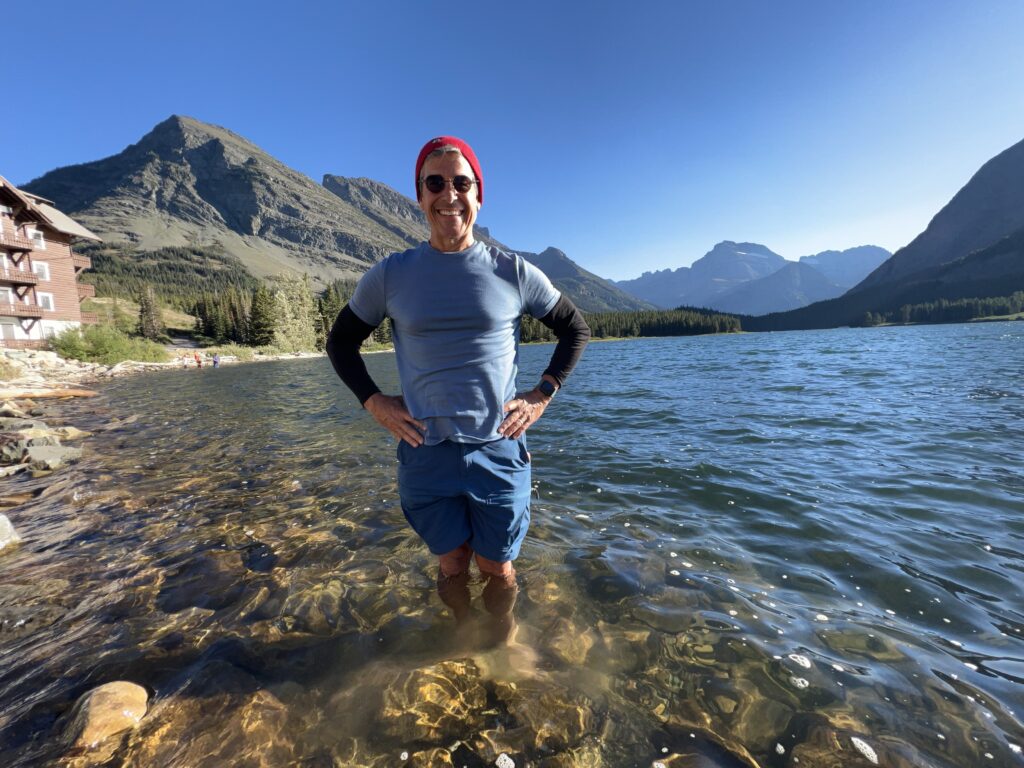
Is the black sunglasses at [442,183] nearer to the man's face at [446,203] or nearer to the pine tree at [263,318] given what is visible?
the man's face at [446,203]

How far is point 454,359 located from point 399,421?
0.65 metres

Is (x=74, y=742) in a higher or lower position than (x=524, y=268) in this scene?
lower

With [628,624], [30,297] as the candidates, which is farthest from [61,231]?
[628,624]

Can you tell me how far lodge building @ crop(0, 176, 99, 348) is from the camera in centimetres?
4094

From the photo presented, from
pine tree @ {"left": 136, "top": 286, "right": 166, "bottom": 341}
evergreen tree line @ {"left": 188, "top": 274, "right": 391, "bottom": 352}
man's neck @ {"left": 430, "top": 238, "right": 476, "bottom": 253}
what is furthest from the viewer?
pine tree @ {"left": 136, "top": 286, "right": 166, "bottom": 341}

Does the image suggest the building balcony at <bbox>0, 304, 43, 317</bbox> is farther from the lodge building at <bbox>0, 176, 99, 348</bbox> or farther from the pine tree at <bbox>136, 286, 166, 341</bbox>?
the pine tree at <bbox>136, 286, 166, 341</bbox>

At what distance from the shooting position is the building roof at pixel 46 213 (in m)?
41.0

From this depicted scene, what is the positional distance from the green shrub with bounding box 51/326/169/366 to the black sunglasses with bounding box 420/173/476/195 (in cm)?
6408

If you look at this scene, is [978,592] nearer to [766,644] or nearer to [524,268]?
[766,644]

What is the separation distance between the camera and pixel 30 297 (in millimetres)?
44094

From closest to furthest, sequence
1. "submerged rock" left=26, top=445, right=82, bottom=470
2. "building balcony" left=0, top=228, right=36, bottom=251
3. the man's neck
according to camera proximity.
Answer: the man's neck
"submerged rock" left=26, top=445, right=82, bottom=470
"building balcony" left=0, top=228, right=36, bottom=251

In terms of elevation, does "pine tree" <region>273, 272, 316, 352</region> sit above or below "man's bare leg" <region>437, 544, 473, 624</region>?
above

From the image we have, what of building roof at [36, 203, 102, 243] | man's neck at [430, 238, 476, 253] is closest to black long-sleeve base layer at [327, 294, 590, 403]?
man's neck at [430, 238, 476, 253]

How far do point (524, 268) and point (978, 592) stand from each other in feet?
20.3
